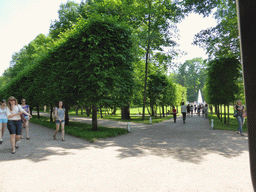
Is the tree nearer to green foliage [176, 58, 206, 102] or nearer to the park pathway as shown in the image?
the park pathway

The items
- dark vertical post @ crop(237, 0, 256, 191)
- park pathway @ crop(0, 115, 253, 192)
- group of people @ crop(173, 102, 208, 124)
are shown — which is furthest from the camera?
group of people @ crop(173, 102, 208, 124)

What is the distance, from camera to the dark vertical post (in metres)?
0.77

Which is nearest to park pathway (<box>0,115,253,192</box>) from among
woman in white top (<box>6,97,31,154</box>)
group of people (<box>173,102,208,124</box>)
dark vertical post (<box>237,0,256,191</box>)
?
woman in white top (<box>6,97,31,154</box>)

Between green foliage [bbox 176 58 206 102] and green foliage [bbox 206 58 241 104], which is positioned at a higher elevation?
green foliage [bbox 176 58 206 102]

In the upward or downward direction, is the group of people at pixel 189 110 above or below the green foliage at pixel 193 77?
below

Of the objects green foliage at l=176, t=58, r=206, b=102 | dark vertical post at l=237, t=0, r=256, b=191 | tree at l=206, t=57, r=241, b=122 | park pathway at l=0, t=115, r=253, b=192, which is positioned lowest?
park pathway at l=0, t=115, r=253, b=192

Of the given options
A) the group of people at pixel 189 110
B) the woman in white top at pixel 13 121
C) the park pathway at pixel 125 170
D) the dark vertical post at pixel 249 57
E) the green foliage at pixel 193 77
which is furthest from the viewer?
the green foliage at pixel 193 77

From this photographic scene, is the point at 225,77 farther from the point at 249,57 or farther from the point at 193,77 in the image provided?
the point at 193,77

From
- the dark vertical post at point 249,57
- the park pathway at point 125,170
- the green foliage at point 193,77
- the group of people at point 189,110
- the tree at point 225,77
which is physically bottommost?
the park pathway at point 125,170

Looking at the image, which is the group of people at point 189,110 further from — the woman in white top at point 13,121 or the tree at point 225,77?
the woman in white top at point 13,121

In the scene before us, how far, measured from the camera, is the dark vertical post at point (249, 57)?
0.77m

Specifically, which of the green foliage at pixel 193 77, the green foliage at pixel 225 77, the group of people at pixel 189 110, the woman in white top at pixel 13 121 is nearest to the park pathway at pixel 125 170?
the woman in white top at pixel 13 121

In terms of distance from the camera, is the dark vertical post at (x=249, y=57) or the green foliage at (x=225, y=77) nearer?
the dark vertical post at (x=249, y=57)

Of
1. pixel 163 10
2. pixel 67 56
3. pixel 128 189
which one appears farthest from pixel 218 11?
pixel 128 189
